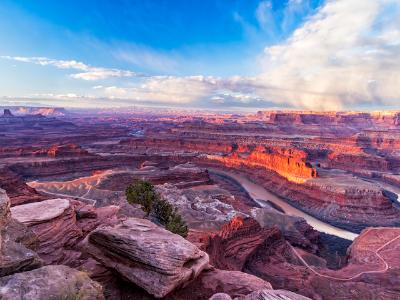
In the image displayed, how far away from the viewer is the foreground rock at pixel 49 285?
8.37 metres

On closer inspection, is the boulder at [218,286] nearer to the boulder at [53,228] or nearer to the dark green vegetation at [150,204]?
the boulder at [53,228]

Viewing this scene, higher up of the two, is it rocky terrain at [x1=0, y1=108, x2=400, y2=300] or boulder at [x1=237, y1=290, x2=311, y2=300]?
boulder at [x1=237, y1=290, x2=311, y2=300]

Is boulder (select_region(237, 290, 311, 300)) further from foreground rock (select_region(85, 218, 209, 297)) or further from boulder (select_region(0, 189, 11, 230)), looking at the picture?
boulder (select_region(0, 189, 11, 230))

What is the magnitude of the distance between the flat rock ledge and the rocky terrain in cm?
7

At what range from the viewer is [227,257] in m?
31.5

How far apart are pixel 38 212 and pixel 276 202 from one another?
65158 millimetres

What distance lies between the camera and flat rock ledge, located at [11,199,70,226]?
54.6 feet

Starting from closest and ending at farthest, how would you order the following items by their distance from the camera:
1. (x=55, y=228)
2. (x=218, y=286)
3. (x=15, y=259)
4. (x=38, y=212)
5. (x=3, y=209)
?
(x=15, y=259), (x=3, y=209), (x=218, y=286), (x=55, y=228), (x=38, y=212)

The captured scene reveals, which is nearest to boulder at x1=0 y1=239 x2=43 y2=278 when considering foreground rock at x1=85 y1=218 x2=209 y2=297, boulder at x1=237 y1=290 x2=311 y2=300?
foreground rock at x1=85 y1=218 x2=209 y2=297

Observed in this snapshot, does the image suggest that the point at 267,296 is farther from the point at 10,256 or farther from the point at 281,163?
the point at 281,163

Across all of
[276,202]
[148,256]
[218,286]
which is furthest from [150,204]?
[276,202]

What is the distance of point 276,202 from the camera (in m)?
75.2

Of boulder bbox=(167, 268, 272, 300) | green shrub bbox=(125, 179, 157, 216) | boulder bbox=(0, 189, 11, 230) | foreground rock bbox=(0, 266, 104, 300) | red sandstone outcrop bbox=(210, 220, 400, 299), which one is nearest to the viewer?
foreground rock bbox=(0, 266, 104, 300)

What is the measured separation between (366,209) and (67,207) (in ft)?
209
